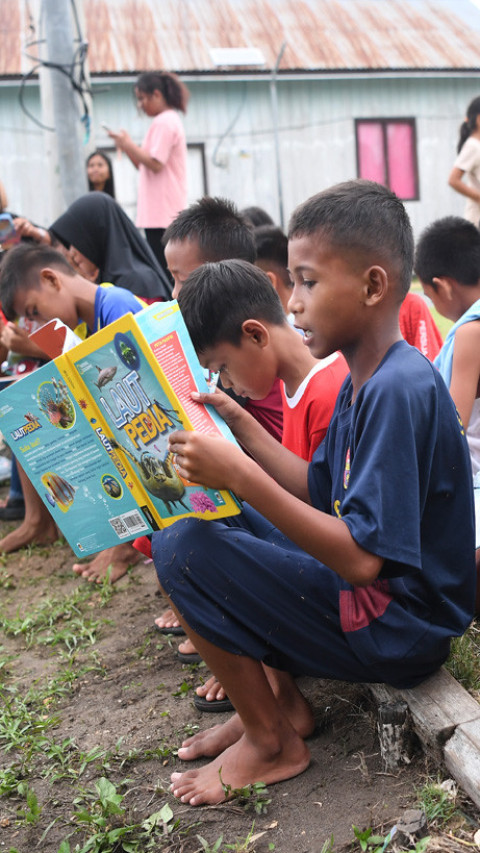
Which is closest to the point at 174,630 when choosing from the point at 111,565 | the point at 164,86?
the point at 111,565

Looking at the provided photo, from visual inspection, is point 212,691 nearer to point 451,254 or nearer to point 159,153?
point 451,254

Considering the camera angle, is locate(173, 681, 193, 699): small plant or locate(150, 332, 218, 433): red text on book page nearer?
locate(150, 332, 218, 433): red text on book page

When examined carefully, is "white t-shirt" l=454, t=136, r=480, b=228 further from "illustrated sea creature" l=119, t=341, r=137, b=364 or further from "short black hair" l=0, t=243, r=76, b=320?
"illustrated sea creature" l=119, t=341, r=137, b=364

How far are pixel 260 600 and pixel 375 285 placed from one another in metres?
0.70

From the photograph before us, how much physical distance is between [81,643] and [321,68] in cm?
1260

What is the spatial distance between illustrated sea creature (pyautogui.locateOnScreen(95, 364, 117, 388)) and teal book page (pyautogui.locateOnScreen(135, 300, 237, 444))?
126 millimetres

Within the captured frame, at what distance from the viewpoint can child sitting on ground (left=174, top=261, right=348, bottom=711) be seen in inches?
86.3

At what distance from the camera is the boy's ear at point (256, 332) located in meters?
2.21

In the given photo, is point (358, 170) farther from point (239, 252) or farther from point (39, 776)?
point (39, 776)

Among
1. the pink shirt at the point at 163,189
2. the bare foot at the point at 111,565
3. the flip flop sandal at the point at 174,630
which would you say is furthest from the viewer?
the pink shirt at the point at 163,189

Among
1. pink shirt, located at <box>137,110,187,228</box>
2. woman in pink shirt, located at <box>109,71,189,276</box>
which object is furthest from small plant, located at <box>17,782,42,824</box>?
pink shirt, located at <box>137,110,187,228</box>

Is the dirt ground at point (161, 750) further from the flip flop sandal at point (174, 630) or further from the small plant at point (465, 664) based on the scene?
the small plant at point (465, 664)

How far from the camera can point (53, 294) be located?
3398mm

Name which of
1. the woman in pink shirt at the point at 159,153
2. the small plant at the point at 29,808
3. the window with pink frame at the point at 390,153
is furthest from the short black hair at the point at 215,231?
the window with pink frame at the point at 390,153
